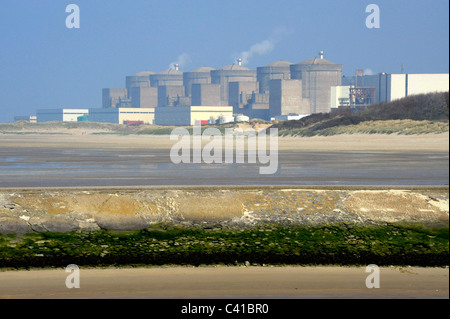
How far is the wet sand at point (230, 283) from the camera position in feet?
32.4

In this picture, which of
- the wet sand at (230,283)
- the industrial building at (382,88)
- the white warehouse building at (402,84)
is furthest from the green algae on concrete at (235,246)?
the industrial building at (382,88)

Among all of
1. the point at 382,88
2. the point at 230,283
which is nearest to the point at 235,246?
the point at 230,283

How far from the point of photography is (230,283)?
1062 centimetres

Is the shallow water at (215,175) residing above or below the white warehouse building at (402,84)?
below

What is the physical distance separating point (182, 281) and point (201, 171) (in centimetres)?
1699

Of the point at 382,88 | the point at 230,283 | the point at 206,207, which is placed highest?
the point at 382,88

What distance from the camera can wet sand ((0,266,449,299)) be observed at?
9875 mm

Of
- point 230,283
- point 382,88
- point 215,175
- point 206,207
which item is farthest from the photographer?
point 382,88

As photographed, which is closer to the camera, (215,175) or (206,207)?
(206,207)

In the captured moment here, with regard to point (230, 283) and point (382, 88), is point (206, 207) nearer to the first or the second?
point (230, 283)

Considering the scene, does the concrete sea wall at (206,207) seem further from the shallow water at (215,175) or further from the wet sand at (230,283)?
the shallow water at (215,175)

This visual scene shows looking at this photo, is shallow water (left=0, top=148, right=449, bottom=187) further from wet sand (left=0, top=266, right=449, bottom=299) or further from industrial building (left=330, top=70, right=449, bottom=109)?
industrial building (left=330, top=70, right=449, bottom=109)

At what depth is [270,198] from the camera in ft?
43.5

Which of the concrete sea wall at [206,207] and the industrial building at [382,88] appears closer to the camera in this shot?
the concrete sea wall at [206,207]
